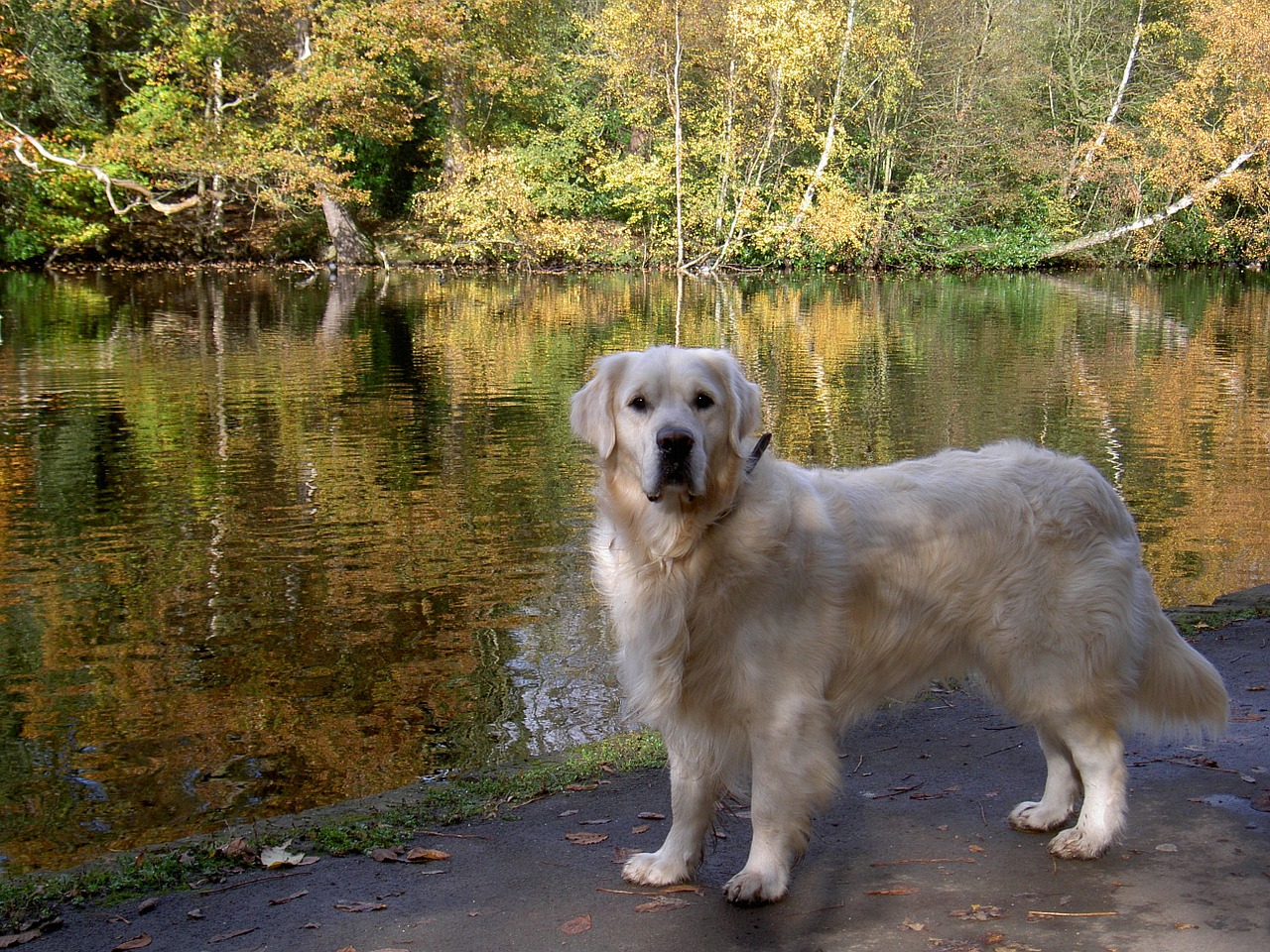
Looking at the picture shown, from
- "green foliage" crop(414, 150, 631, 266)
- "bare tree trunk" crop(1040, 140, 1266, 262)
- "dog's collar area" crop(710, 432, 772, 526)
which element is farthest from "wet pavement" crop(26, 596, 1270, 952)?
"bare tree trunk" crop(1040, 140, 1266, 262)

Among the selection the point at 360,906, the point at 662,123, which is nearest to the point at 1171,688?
the point at 360,906

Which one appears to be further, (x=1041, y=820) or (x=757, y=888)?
(x=1041, y=820)

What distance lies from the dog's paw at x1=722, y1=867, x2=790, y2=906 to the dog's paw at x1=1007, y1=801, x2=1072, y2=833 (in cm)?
101

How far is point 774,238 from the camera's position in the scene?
135 ft

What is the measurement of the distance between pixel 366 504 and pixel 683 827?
728 cm

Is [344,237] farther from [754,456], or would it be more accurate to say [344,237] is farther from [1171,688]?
[1171,688]

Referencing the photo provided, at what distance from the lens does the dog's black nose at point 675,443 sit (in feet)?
11.5

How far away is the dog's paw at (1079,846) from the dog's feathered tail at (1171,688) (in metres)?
0.43

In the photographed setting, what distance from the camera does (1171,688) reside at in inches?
157

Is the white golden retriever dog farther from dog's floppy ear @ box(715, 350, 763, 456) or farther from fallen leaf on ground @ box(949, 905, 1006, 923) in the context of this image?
fallen leaf on ground @ box(949, 905, 1006, 923)

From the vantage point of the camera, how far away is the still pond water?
586 centimetres

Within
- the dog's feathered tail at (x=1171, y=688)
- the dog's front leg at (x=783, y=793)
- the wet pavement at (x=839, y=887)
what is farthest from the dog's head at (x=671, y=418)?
the dog's feathered tail at (x=1171, y=688)

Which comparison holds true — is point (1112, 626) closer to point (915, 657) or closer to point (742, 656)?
point (915, 657)

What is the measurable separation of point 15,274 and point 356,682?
1317 inches
